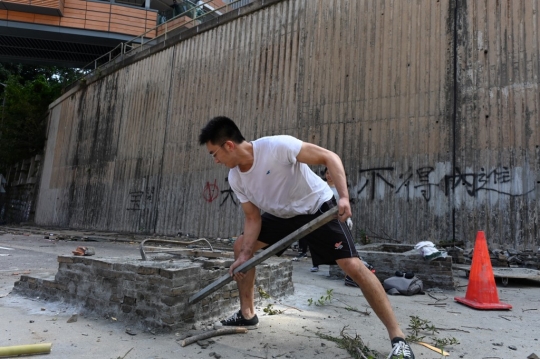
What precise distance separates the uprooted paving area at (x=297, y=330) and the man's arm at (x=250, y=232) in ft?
1.97

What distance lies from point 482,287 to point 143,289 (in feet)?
11.6

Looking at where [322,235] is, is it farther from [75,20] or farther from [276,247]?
[75,20]

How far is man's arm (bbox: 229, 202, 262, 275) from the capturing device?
3.00 metres

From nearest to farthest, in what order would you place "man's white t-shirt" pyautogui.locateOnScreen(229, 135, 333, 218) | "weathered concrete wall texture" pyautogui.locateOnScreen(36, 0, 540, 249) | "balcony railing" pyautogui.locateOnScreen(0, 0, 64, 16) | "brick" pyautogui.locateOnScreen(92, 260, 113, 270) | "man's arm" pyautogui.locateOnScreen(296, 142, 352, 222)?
1. "man's arm" pyautogui.locateOnScreen(296, 142, 352, 222)
2. "man's white t-shirt" pyautogui.locateOnScreen(229, 135, 333, 218)
3. "brick" pyautogui.locateOnScreen(92, 260, 113, 270)
4. "weathered concrete wall texture" pyautogui.locateOnScreen(36, 0, 540, 249)
5. "balcony railing" pyautogui.locateOnScreen(0, 0, 64, 16)

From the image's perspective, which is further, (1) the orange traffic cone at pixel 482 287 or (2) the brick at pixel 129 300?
(1) the orange traffic cone at pixel 482 287

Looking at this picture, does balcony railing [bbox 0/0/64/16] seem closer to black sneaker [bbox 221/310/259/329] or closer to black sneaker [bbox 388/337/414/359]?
black sneaker [bbox 221/310/259/329]

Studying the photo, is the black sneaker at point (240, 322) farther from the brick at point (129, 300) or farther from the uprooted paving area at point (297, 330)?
the brick at point (129, 300)

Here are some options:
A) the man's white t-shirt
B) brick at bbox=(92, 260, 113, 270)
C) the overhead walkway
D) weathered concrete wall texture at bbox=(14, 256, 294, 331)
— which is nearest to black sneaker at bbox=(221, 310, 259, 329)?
weathered concrete wall texture at bbox=(14, 256, 294, 331)

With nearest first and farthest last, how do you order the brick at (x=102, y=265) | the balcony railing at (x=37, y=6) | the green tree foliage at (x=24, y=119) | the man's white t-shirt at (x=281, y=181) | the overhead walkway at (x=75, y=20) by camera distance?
the man's white t-shirt at (x=281, y=181), the brick at (x=102, y=265), the balcony railing at (x=37, y=6), the overhead walkway at (x=75, y=20), the green tree foliage at (x=24, y=119)

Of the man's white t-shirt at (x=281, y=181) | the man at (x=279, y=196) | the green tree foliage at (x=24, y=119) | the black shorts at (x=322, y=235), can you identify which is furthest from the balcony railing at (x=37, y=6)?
the black shorts at (x=322, y=235)

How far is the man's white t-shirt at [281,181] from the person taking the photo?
2807 millimetres

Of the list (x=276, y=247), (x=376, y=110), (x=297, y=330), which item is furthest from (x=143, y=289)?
(x=376, y=110)

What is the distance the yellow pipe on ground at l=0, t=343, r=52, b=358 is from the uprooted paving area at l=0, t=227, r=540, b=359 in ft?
0.20

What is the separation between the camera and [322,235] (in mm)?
2764
